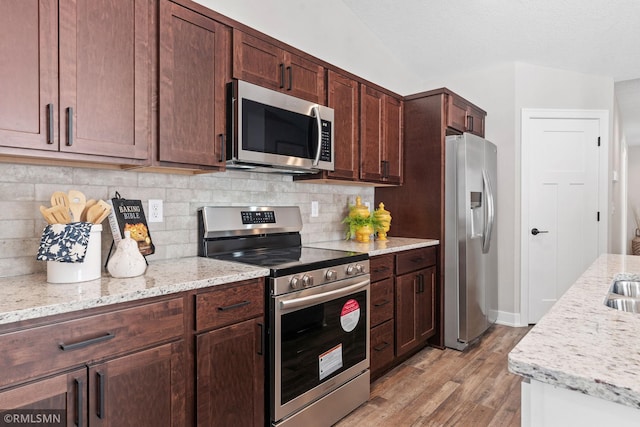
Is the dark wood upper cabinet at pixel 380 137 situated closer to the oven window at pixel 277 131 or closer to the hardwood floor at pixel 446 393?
the oven window at pixel 277 131

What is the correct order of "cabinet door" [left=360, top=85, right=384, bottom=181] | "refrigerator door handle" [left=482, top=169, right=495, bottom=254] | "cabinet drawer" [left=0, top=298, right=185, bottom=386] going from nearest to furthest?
"cabinet drawer" [left=0, top=298, right=185, bottom=386], "cabinet door" [left=360, top=85, right=384, bottom=181], "refrigerator door handle" [left=482, top=169, right=495, bottom=254]

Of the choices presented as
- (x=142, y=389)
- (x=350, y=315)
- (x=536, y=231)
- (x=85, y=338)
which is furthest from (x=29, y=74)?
(x=536, y=231)

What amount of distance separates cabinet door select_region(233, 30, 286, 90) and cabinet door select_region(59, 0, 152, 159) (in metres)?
0.47

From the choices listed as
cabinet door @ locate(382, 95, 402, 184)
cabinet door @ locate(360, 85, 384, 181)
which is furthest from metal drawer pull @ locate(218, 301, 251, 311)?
cabinet door @ locate(382, 95, 402, 184)

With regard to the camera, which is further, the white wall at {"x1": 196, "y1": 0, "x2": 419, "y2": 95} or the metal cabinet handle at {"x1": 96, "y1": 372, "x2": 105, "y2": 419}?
the white wall at {"x1": 196, "y1": 0, "x2": 419, "y2": 95}

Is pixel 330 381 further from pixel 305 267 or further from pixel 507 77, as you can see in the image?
pixel 507 77

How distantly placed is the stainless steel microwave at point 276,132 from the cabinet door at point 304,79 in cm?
9

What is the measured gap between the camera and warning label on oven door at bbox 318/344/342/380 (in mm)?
2049

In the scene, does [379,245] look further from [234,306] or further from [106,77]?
[106,77]

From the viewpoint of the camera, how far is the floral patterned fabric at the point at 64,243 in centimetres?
142

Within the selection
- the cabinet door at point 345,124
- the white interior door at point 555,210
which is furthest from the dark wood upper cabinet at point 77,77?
the white interior door at point 555,210

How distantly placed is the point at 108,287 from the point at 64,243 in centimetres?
24

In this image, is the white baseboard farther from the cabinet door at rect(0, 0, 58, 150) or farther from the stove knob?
the cabinet door at rect(0, 0, 58, 150)

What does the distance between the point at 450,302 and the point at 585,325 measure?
2310 mm
